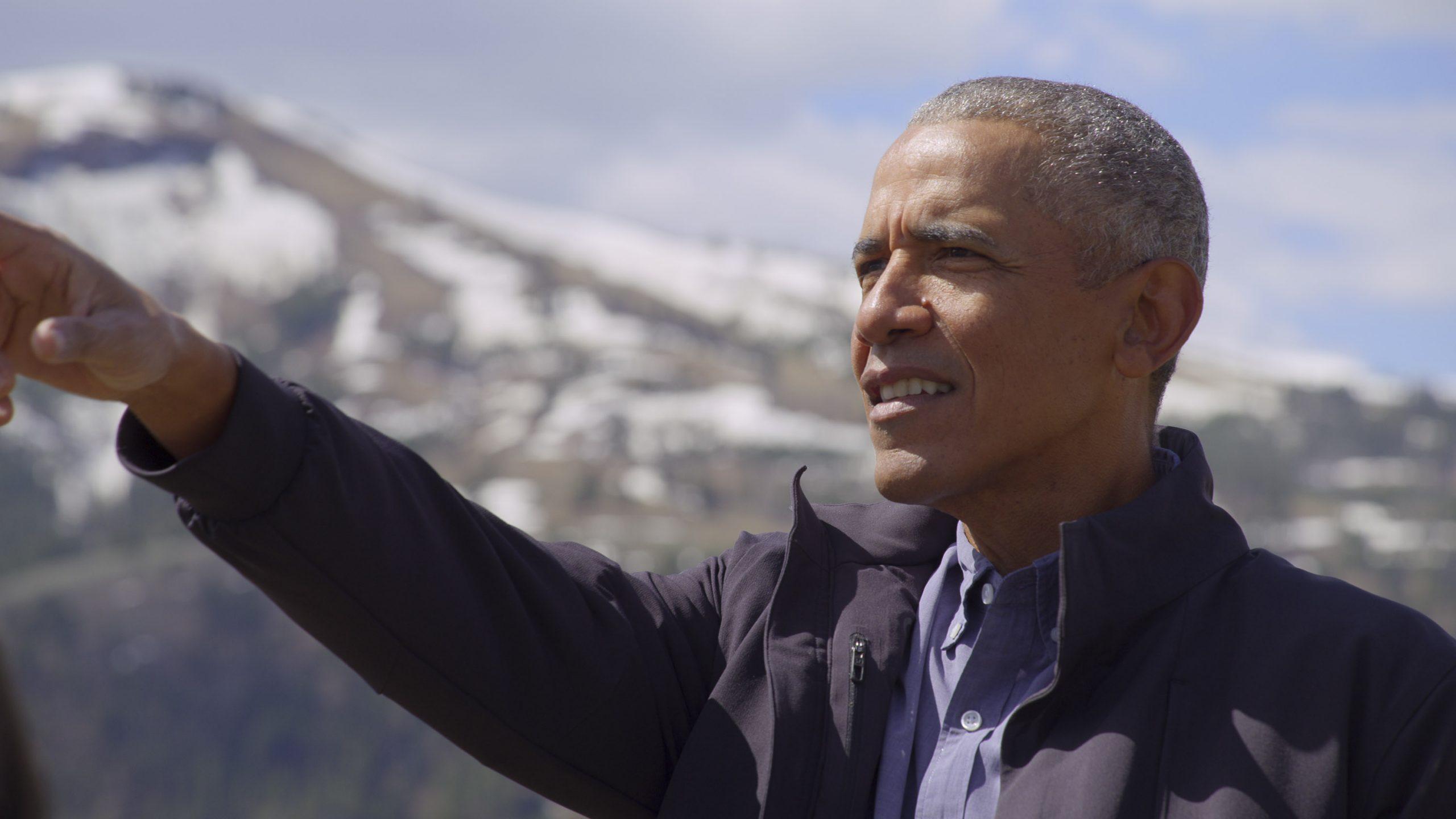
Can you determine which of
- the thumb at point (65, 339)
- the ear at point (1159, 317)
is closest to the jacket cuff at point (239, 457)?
the thumb at point (65, 339)

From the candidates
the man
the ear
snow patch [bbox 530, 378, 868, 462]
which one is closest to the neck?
the man

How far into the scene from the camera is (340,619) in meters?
2.98

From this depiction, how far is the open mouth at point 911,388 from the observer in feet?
10.9

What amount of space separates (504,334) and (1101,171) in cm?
14375

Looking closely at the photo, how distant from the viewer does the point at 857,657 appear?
3.14 metres

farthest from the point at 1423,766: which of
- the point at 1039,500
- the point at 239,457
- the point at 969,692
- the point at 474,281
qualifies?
the point at 474,281

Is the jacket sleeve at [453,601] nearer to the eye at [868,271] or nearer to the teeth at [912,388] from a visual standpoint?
the teeth at [912,388]

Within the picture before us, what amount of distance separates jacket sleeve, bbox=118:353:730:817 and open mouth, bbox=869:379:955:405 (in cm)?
73

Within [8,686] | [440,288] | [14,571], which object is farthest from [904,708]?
[440,288]

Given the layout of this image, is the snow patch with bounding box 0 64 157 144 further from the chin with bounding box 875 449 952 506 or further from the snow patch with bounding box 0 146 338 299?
the chin with bounding box 875 449 952 506

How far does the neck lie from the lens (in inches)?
131

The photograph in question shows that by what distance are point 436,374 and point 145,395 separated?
459ft

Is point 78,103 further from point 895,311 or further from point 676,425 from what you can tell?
point 895,311

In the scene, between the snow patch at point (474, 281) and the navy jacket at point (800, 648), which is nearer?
the navy jacket at point (800, 648)
